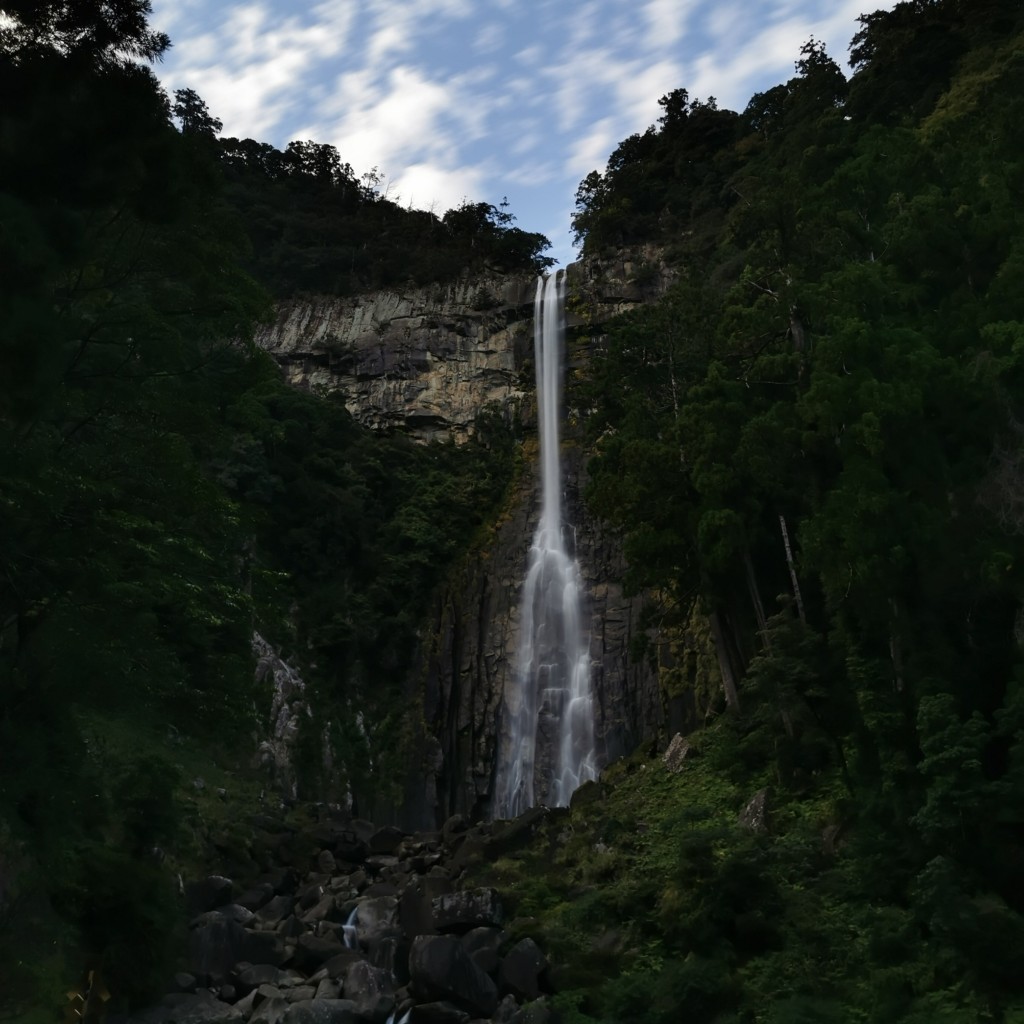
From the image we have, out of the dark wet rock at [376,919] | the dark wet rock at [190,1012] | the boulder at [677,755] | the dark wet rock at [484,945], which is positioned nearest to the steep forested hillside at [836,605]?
the boulder at [677,755]

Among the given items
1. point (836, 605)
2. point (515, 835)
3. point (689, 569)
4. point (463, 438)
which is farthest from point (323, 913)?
point (463, 438)

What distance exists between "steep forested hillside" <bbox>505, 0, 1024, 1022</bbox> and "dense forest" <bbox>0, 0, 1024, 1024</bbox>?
0.05 m

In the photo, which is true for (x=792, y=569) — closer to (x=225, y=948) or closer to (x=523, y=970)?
(x=523, y=970)

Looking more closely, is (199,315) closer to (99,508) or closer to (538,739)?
(99,508)

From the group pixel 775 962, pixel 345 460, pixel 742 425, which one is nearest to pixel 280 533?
pixel 345 460

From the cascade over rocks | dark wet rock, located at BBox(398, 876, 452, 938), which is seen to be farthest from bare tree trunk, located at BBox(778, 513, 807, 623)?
dark wet rock, located at BBox(398, 876, 452, 938)

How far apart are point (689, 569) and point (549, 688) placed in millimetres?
11731

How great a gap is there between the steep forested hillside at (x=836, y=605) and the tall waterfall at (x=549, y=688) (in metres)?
7.00

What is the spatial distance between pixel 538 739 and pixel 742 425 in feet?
46.8

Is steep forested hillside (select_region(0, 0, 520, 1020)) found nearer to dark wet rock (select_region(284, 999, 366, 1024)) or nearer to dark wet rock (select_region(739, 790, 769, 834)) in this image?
dark wet rock (select_region(284, 999, 366, 1024))

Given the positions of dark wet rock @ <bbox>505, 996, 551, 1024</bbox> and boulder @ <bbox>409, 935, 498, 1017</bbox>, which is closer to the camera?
dark wet rock @ <bbox>505, 996, 551, 1024</bbox>

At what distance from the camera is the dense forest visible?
903 centimetres

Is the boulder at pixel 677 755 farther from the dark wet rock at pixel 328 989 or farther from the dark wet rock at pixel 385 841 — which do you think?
the dark wet rock at pixel 328 989

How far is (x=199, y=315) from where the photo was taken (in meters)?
12.0
